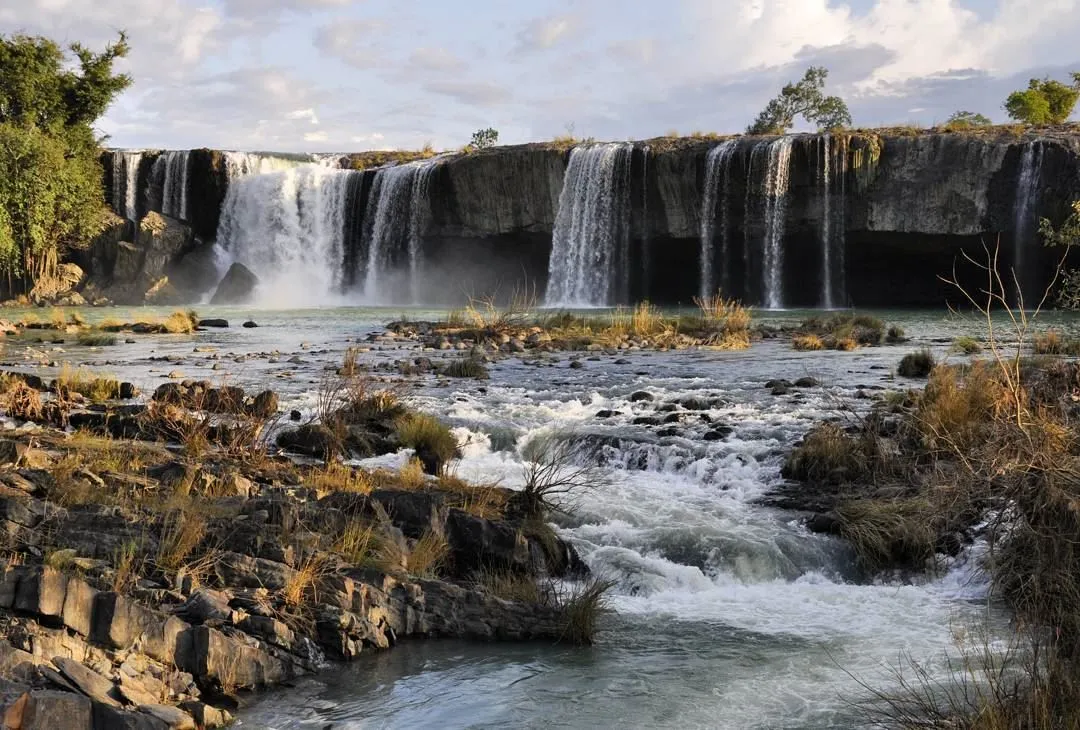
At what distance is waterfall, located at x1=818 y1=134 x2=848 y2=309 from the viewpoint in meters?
36.5

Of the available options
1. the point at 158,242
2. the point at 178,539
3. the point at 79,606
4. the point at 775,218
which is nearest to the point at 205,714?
the point at 79,606

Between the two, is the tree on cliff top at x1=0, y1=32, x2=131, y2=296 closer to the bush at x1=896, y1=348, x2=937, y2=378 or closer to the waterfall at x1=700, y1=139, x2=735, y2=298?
the waterfall at x1=700, y1=139, x2=735, y2=298

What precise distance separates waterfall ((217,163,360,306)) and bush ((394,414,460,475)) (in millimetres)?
35163

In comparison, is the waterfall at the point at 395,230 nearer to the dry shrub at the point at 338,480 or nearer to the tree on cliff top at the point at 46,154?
the tree on cliff top at the point at 46,154

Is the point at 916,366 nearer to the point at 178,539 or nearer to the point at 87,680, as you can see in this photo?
the point at 178,539

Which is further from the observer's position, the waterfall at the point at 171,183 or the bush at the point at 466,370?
the waterfall at the point at 171,183

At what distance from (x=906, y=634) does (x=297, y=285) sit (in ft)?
141

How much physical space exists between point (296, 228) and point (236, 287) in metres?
3.83

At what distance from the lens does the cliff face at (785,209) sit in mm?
34938

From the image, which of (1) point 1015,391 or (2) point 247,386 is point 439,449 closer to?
(2) point 247,386

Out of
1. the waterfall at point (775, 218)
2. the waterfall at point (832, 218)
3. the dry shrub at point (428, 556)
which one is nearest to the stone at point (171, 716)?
the dry shrub at point (428, 556)

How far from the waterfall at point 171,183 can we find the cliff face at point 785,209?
8.41 m

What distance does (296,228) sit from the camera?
47219mm

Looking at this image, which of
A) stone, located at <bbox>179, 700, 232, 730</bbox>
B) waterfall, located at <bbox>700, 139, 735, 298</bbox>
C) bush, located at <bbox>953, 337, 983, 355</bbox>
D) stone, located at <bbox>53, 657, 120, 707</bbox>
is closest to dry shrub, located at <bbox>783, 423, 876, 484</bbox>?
stone, located at <bbox>179, 700, 232, 730</bbox>
